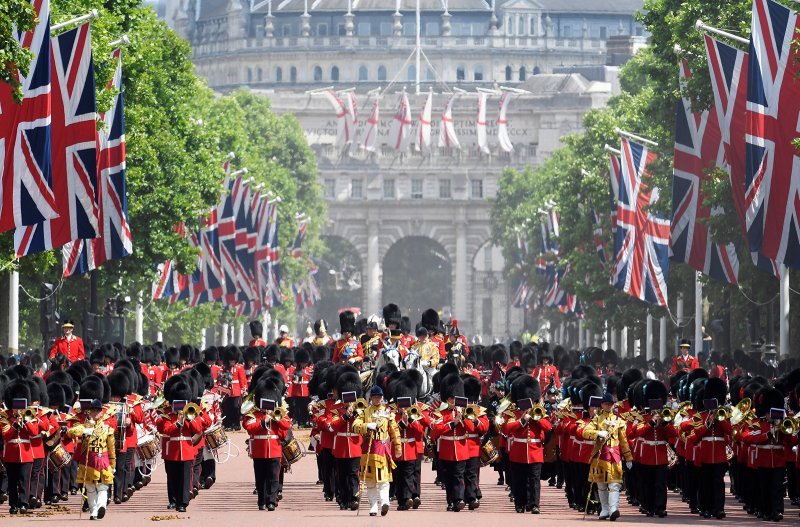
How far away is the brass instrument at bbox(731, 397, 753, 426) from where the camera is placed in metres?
35.9

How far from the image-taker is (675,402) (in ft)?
128

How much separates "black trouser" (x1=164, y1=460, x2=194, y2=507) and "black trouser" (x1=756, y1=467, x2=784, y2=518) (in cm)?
827

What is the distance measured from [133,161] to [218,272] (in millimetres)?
13982

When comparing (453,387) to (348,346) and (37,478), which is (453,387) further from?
(348,346)

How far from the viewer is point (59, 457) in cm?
3594

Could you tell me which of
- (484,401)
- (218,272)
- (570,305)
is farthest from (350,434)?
(570,305)

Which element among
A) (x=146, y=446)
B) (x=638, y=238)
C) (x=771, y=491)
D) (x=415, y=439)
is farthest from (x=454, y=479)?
(x=638, y=238)

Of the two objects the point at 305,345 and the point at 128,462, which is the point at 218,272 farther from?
the point at 128,462

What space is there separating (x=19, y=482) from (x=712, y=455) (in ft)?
32.5

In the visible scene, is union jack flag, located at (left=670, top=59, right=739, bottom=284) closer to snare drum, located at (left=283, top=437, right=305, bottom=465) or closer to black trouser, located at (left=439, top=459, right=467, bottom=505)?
black trouser, located at (left=439, top=459, right=467, bottom=505)

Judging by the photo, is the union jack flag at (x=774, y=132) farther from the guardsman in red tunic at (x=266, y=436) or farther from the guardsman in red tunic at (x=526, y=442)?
the guardsman in red tunic at (x=266, y=436)

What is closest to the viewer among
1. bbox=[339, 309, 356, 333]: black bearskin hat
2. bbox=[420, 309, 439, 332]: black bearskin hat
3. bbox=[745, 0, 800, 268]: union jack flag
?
bbox=[745, 0, 800, 268]: union jack flag

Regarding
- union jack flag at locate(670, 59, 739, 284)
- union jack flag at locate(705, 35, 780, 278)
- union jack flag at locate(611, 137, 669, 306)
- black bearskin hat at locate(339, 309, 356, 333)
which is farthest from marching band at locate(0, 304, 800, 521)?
union jack flag at locate(611, 137, 669, 306)

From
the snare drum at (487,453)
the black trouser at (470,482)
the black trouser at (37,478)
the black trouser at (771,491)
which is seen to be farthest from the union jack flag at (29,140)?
the black trouser at (771,491)
